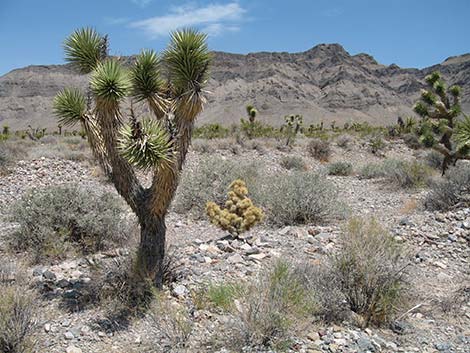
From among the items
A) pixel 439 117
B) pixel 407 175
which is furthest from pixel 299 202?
pixel 439 117

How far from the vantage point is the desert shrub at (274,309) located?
4214 mm

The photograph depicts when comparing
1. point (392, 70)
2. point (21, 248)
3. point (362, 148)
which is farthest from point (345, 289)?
point (392, 70)

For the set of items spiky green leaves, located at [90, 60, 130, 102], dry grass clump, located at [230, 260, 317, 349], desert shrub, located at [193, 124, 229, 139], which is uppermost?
spiky green leaves, located at [90, 60, 130, 102]

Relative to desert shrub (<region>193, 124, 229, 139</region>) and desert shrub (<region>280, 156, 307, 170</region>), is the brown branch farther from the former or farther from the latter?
desert shrub (<region>193, 124, 229, 139</region>)

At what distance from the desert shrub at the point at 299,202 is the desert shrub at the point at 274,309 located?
4.00 m

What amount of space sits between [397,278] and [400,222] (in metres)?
3.50

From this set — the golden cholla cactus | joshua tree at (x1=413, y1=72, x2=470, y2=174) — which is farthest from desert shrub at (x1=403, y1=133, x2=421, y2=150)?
the golden cholla cactus

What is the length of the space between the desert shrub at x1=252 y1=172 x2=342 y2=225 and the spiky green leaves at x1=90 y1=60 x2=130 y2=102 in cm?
455

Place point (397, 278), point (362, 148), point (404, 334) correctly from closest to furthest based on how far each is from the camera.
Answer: point (404, 334)
point (397, 278)
point (362, 148)

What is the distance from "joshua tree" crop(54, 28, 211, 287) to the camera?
210 inches

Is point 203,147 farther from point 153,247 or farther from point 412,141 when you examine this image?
point 153,247

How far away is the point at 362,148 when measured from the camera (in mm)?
25688

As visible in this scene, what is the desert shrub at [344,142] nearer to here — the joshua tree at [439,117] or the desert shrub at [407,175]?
the joshua tree at [439,117]

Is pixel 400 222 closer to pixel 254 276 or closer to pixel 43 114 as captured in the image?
pixel 254 276
